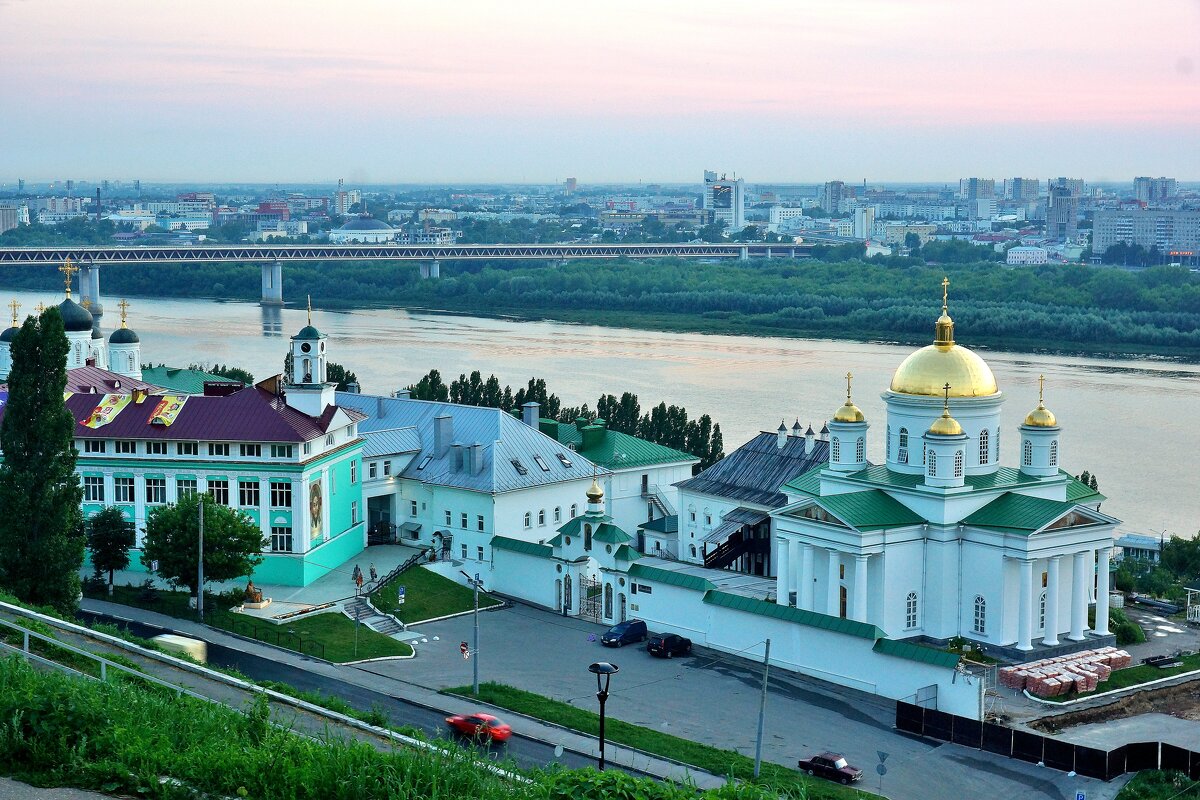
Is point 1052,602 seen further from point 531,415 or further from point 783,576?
point 531,415

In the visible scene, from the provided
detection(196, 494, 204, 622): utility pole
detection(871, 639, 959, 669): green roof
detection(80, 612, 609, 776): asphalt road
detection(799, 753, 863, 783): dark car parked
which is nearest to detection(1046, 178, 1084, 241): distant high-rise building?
detection(196, 494, 204, 622): utility pole

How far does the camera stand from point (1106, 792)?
51.1 ft

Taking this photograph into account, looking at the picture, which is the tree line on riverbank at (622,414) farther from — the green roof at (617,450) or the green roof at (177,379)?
the green roof at (177,379)

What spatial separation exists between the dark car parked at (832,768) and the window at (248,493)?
1007 centimetres

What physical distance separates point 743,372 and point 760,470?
87.6 feet

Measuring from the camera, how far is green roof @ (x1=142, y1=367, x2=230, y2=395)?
33094mm

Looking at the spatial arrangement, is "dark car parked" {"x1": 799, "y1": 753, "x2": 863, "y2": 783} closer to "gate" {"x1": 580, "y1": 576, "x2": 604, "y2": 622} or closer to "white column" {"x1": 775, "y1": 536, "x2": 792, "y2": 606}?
"white column" {"x1": 775, "y1": 536, "x2": 792, "y2": 606}

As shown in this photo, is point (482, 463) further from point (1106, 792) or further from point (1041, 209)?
point (1041, 209)

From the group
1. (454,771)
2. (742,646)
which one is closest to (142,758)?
(454,771)

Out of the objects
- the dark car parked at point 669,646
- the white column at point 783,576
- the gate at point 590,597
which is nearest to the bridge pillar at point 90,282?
the gate at point 590,597

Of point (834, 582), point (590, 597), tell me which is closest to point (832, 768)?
point (834, 582)

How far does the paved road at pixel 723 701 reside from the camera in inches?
627

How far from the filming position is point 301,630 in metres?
20.8

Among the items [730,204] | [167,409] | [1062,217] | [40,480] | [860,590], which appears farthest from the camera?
[730,204]
